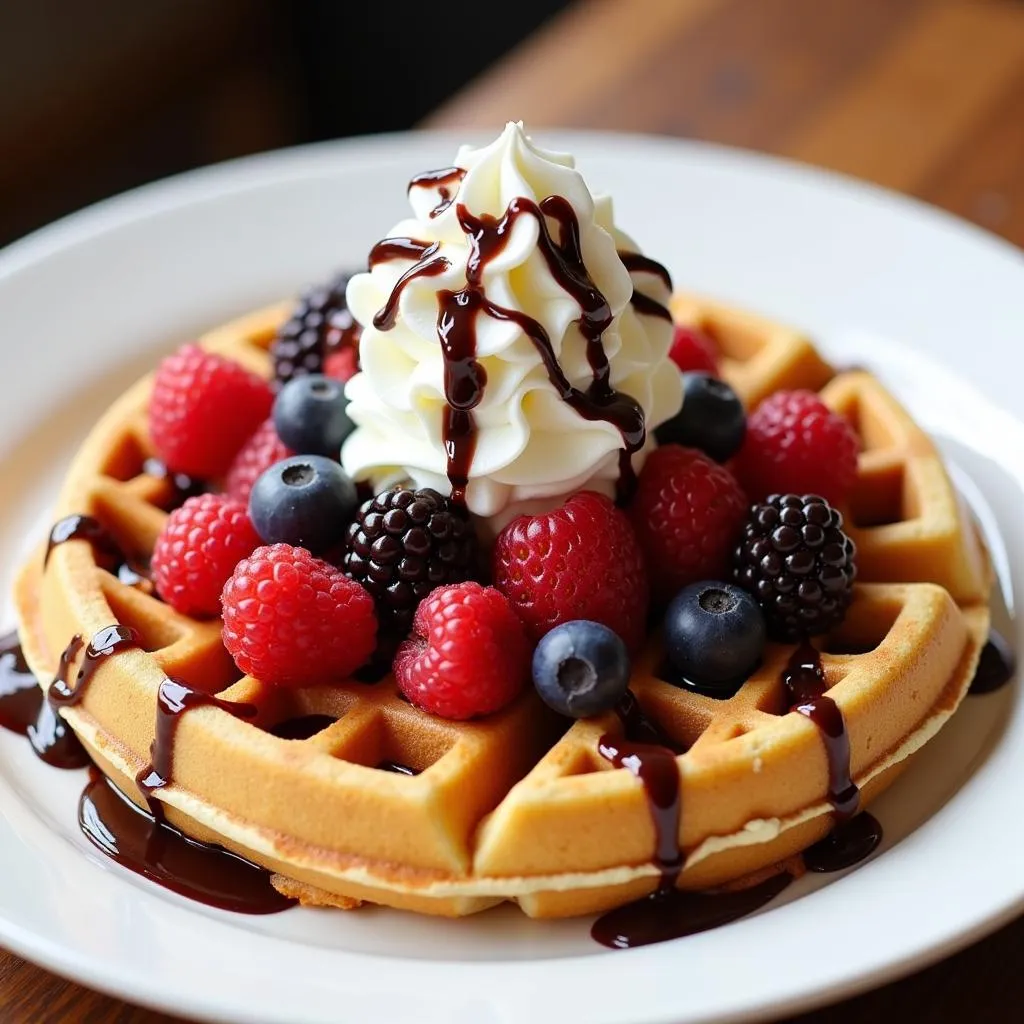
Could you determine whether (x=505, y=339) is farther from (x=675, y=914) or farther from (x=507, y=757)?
(x=675, y=914)

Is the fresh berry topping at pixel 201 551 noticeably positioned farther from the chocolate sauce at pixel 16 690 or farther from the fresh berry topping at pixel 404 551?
the chocolate sauce at pixel 16 690

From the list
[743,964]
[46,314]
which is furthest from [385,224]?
[743,964]

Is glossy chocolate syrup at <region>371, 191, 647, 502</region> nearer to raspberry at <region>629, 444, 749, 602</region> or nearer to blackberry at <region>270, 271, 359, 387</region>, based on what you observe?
raspberry at <region>629, 444, 749, 602</region>

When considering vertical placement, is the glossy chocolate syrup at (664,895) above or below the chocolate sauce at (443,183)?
below

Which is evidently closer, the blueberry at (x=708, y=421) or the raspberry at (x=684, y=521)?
the raspberry at (x=684, y=521)

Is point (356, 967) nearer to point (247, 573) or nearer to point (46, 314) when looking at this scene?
point (247, 573)

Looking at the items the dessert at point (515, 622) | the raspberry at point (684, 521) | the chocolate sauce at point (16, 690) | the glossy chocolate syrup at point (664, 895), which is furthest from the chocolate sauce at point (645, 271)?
the chocolate sauce at point (16, 690)
